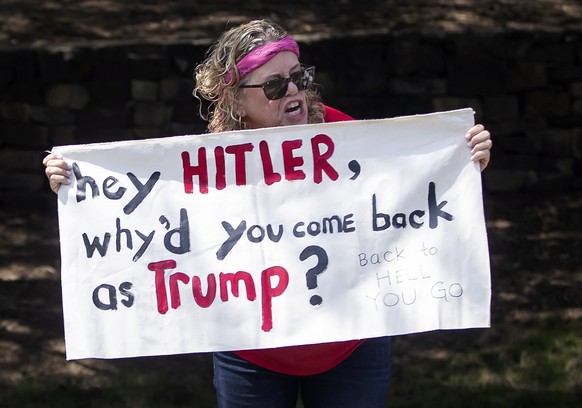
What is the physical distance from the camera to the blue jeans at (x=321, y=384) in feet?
9.54

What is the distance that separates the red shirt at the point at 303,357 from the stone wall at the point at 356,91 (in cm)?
422

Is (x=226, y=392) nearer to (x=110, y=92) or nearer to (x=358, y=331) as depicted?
(x=358, y=331)

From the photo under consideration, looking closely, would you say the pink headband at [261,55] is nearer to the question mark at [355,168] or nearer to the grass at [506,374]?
the question mark at [355,168]

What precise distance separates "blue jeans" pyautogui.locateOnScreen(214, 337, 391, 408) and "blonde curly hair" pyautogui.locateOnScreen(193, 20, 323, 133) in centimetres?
64

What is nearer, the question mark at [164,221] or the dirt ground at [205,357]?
the question mark at [164,221]

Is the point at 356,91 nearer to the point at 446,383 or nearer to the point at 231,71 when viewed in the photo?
the point at 446,383

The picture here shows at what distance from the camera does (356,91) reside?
281 inches

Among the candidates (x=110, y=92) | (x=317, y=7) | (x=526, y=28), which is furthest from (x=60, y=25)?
(x=526, y=28)

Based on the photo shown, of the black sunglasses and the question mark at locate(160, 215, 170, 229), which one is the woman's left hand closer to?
the black sunglasses

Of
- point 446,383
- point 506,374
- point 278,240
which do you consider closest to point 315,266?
point 278,240

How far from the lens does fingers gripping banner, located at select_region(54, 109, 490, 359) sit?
9.95 ft

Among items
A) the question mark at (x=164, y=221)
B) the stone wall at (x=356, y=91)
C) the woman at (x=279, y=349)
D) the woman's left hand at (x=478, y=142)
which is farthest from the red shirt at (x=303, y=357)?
the stone wall at (x=356, y=91)

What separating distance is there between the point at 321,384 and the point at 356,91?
438 cm

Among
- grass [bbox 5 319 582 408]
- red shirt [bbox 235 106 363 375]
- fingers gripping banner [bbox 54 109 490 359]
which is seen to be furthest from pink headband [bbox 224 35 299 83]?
grass [bbox 5 319 582 408]
